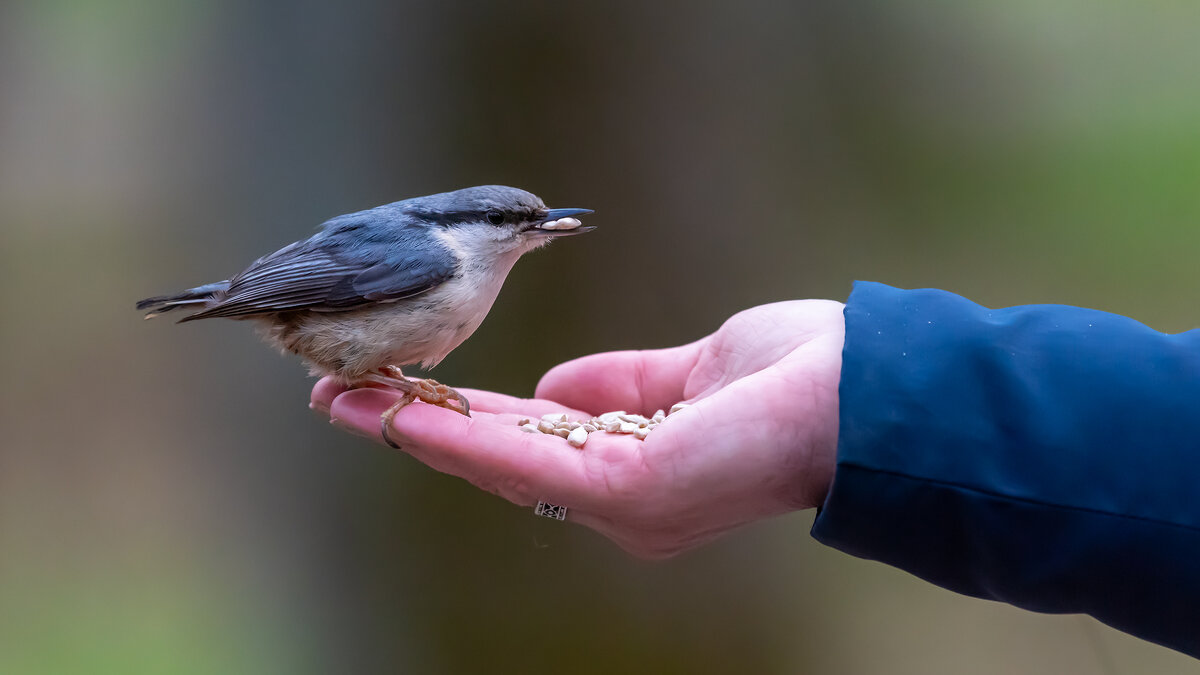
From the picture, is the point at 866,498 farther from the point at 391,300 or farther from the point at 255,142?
the point at 255,142

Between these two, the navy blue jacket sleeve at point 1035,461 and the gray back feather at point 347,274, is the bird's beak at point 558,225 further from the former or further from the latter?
the navy blue jacket sleeve at point 1035,461

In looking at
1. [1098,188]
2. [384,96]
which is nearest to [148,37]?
[384,96]

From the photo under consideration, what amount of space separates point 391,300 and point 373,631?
1216 millimetres

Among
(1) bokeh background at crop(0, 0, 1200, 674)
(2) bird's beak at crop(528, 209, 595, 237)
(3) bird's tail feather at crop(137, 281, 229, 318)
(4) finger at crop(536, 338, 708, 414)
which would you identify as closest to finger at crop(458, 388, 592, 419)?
(4) finger at crop(536, 338, 708, 414)

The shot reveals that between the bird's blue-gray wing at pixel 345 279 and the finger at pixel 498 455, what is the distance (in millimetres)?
230

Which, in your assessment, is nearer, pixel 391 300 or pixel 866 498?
pixel 866 498

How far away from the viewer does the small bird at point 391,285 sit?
1.32 meters

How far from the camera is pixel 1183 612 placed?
0.86 meters

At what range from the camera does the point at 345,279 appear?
134 cm

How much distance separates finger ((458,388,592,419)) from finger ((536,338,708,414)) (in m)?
0.04

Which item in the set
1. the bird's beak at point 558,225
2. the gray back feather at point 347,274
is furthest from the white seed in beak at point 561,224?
the gray back feather at point 347,274

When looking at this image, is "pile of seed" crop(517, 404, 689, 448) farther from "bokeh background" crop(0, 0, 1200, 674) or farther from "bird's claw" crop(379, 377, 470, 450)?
"bokeh background" crop(0, 0, 1200, 674)

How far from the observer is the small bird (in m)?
1.32

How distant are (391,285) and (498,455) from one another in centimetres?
42
